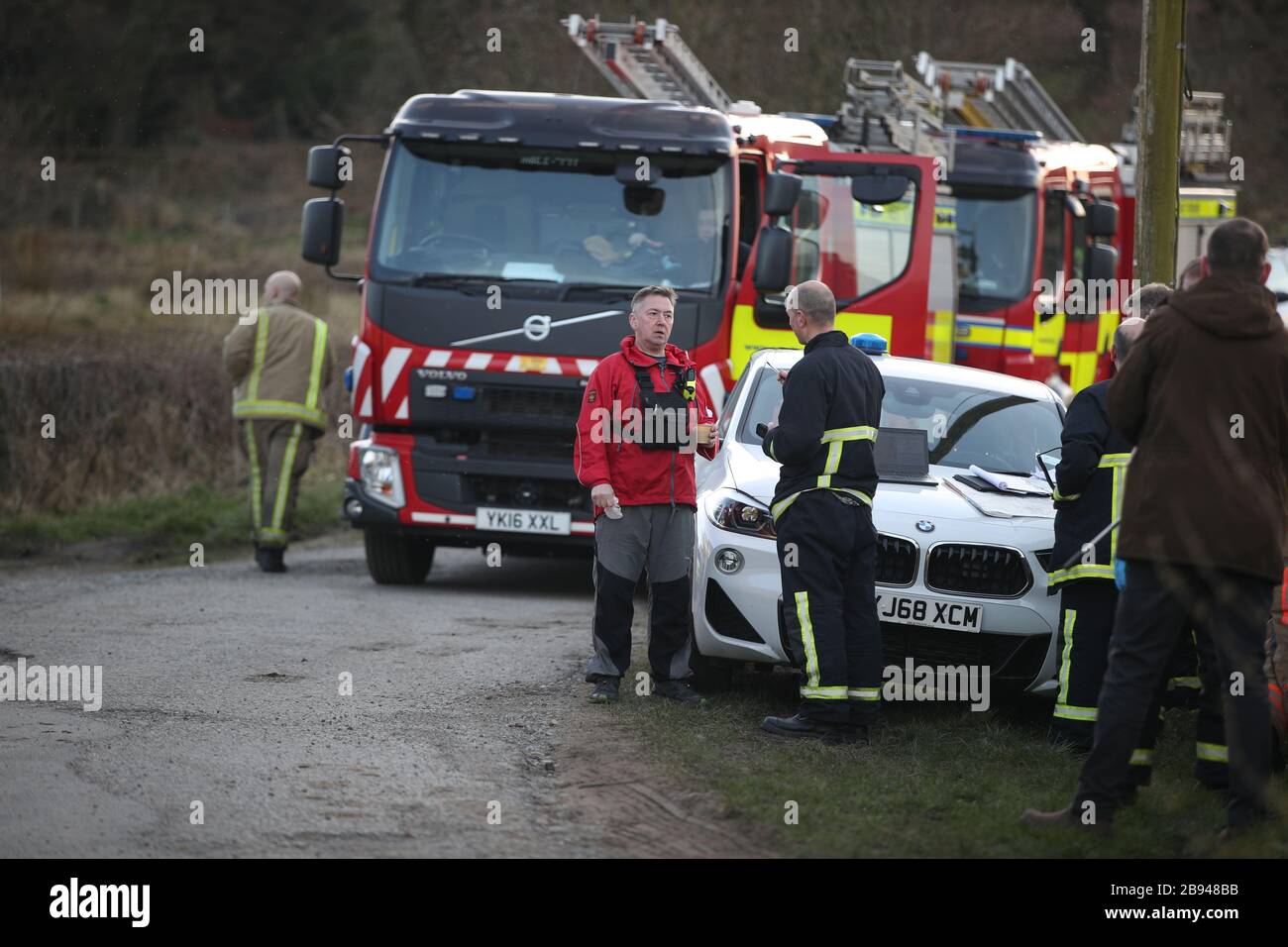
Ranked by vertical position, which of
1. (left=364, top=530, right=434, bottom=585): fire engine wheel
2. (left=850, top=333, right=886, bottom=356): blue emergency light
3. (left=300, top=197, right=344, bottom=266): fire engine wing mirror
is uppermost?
(left=300, top=197, right=344, bottom=266): fire engine wing mirror

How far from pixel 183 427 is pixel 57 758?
10616 mm

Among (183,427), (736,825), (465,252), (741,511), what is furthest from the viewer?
(183,427)

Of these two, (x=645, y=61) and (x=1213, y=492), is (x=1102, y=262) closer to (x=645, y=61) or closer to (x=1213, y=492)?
(x=645, y=61)

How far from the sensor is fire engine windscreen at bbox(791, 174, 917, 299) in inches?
512

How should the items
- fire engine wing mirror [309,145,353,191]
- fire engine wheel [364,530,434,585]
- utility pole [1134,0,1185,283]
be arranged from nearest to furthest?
utility pole [1134,0,1185,283]
fire engine wing mirror [309,145,353,191]
fire engine wheel [364,530,434,585]

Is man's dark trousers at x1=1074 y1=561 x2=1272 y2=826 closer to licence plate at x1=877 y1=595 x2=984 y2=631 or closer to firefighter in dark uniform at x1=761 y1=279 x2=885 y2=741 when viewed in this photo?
firefighter in dark uniform at x1=761 y1=279 x2=885 y2=741

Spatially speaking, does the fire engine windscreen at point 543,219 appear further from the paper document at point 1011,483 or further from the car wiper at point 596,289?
the paper document at point 1011,483

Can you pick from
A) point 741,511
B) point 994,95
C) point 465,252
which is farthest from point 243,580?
point 994,95

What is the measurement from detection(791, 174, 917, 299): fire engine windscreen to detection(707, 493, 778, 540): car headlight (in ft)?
16.9

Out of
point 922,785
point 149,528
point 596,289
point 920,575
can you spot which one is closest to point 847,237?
point 596,289

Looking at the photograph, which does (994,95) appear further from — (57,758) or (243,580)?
(57,758)

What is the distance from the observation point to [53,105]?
3086 cm

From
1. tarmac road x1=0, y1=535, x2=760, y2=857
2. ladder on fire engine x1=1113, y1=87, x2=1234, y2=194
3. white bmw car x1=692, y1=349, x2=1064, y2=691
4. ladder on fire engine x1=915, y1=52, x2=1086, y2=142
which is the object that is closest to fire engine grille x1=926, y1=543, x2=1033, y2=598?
white bmw car x1=692, y1=349, x2=1064, y2=691

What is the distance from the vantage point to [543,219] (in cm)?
1167
